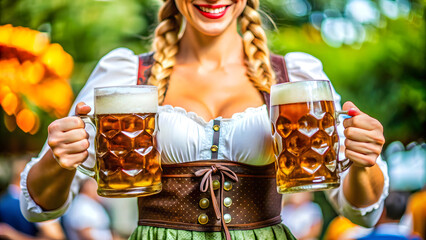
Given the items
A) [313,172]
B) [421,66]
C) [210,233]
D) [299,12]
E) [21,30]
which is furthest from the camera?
[299,12]

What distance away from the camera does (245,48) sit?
1.92 metres

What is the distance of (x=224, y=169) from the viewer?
159 centimetres

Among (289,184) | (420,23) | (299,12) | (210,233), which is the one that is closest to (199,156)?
(210,233)

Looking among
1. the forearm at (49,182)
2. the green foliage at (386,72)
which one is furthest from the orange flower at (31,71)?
the forearm at (49,182)

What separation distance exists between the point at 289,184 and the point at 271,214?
1.04ft

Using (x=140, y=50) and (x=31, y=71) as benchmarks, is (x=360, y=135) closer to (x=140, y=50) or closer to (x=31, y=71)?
(x=140, y=50)

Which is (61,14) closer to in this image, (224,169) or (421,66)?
(421,66)

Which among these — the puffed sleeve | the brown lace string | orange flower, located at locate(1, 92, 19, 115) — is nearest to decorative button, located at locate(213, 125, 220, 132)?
the brown lace string

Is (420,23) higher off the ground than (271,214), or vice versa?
(420,23)

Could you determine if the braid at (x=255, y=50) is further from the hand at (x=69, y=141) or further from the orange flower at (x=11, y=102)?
the orange flower at (x=11, y=102)

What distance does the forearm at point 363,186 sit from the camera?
1600mm

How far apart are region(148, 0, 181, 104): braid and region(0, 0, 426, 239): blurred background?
2992 mm

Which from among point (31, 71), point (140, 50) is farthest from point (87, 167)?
point (31, 71)

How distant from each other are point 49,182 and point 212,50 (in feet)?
2.34
